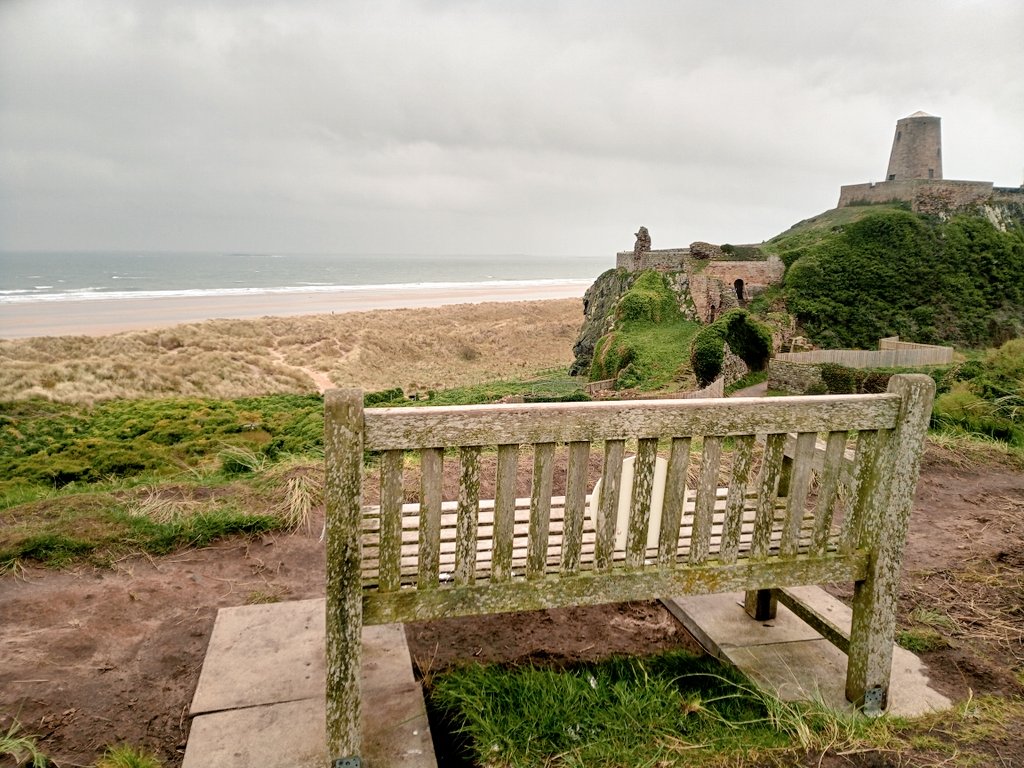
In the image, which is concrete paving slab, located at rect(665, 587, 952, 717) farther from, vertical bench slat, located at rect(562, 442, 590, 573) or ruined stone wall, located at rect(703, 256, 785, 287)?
ruined stone wall, located at rect(703, 256, 785, 287)

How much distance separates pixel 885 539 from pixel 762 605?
1.26m

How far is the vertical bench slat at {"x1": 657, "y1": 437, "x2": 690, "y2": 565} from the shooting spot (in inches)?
107

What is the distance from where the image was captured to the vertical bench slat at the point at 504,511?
2.57 metres

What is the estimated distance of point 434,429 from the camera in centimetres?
243

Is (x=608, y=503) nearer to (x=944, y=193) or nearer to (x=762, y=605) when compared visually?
(x=762, y=605)

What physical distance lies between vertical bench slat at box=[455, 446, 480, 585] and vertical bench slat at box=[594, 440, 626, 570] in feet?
1.80

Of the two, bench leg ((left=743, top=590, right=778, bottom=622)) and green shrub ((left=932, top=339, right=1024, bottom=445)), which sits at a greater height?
green shrub ((left=932, top=339, right=1024, bottom=445))

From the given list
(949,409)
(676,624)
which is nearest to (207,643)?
(676,624)

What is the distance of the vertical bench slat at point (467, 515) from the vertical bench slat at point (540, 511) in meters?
0.25

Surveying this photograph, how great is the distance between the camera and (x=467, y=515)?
258 cm

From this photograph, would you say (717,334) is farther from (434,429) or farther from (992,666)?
(434,429)

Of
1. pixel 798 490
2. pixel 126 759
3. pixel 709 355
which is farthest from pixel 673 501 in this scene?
pixel 709 355

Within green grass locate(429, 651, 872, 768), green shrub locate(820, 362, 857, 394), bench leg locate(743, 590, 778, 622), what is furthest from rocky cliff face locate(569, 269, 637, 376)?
green grass locate(429, 651, 872, 768)

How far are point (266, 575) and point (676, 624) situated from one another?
3.05m
